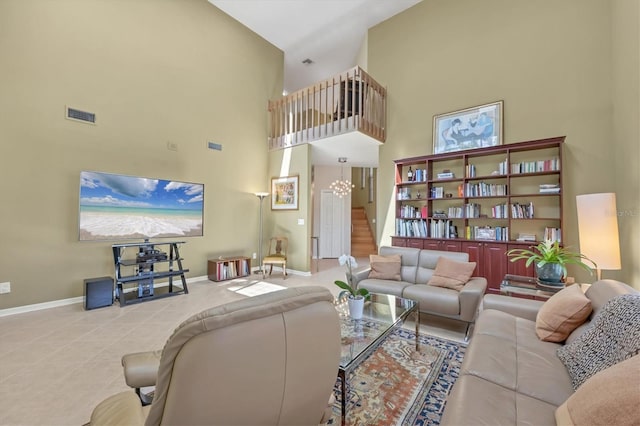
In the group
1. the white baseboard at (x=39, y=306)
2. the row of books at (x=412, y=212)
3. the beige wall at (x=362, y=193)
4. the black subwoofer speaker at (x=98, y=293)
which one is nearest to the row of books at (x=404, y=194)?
the row of books at (x=412, y=212)

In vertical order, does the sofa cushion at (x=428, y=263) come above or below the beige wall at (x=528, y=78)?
below

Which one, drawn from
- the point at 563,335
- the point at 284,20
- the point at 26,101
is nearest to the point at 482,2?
the point at 284,20

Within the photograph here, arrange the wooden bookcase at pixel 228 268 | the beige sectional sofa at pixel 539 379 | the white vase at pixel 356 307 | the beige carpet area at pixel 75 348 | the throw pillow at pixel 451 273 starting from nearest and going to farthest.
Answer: the beige sectional sofa at pixel 539 379, the beige carpet area at pixel 75 348, the white vase at pixel 356 307, the throw pillow at pixel 451 273, the wooden bookcase at pixel 228 268

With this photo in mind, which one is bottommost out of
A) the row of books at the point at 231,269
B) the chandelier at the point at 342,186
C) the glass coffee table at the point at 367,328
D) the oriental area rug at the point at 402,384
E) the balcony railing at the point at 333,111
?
the oriental area rug at the point at 402,384

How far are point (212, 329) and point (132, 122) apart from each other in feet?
15.7

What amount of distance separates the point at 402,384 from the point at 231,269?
3.95m

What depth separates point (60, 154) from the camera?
142 inches

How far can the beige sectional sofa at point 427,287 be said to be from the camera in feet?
9.22

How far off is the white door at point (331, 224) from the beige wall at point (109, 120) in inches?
112

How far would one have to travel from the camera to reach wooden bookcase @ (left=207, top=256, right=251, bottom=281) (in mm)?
4988

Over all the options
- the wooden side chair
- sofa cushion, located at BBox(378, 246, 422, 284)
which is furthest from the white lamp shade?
the wooden side chair

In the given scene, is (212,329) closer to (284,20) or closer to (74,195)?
(74,195)

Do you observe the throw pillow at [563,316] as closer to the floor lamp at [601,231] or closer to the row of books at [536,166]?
the floor lamp at [601,231]

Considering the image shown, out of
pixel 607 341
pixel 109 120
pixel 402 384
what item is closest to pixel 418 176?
pixel 402 384
